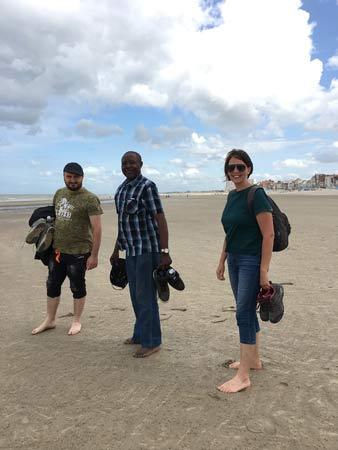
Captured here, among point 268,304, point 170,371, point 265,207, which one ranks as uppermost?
point 265,207

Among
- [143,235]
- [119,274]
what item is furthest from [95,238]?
[143,235]

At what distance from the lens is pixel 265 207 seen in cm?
361

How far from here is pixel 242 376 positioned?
3838 mm

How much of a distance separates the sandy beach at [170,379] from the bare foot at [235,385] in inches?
2.2

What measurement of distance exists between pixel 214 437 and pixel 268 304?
1.18m

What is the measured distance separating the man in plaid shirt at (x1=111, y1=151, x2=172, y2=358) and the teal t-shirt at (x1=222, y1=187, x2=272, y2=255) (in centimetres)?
86

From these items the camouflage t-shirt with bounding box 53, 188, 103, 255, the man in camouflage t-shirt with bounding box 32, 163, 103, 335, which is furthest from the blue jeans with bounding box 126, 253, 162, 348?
the camouflage t-shirt with bounding box 53, 188, 103, 255

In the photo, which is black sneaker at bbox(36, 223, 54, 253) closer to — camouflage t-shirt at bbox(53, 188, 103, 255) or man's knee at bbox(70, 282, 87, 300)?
camouflage t-shirt at bbox(53, 188, 103, 255)

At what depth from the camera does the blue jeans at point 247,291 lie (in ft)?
12.3

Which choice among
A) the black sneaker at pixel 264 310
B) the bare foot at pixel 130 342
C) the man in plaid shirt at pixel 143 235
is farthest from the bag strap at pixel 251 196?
the bare foot at pixel 130 342

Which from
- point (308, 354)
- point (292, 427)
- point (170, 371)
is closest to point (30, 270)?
point (170, 371)

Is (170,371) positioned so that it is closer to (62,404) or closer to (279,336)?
(62,404)

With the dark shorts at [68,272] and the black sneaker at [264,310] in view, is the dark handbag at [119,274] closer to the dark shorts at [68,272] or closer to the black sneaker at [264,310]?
the dark shorts at [68,272]

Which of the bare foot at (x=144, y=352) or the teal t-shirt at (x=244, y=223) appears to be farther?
the bare foot at (x=144, y=352)
